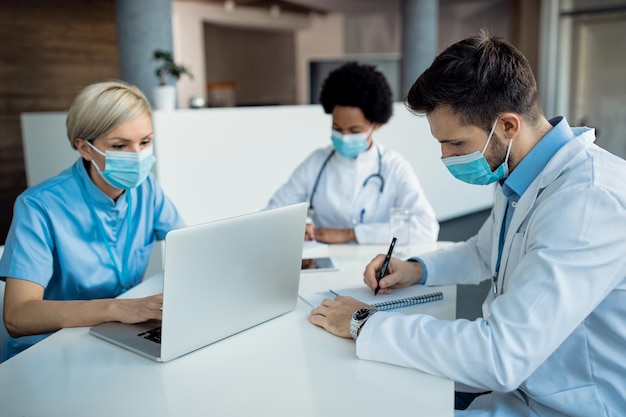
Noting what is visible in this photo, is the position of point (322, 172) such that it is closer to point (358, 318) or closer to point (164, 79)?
point (358, 318)

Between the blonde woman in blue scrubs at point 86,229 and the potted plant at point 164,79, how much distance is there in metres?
2.36

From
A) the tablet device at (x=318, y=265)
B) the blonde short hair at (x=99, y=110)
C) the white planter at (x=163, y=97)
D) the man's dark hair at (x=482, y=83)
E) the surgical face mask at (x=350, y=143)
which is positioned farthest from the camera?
the white planter at (x=163, y=97)

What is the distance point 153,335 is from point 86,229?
559 millimetres

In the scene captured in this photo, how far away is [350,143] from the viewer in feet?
→ 8.37

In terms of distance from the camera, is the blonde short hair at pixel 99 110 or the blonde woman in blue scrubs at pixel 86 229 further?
the blonde short hair at pixel 99 110

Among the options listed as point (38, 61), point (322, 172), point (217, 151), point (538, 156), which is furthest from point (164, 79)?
point (538, 156)

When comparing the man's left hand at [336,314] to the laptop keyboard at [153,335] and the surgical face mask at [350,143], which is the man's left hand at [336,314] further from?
the surgical face mask at [350,143]

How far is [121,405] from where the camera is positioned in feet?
3.40

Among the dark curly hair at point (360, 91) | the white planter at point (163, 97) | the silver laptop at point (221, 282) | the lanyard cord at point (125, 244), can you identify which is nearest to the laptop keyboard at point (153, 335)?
the silver laptop at point (221, 282)

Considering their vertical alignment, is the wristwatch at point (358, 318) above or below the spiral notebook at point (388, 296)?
above

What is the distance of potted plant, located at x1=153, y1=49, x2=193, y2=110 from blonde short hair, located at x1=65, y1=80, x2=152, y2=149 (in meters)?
2.46

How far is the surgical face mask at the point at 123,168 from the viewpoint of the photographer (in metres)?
1.75

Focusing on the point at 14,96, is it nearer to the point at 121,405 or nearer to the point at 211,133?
the point at 211,133

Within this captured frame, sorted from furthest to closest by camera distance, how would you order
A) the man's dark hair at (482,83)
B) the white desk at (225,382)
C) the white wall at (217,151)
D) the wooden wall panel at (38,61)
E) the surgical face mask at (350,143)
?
the wooden wall panel at (38,61)
the white wall at (217,151)
the surgical face mask at (350,143)
the man's dark hair at (482,83)
the white desk at (225,382)
